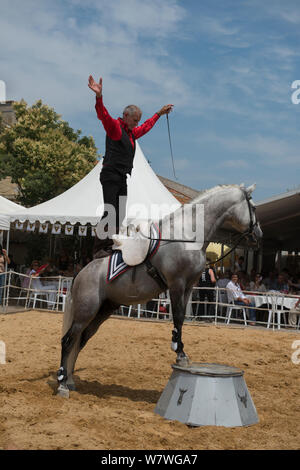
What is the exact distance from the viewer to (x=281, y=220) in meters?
17.3

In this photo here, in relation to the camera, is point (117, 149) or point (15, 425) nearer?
point (15, 425)

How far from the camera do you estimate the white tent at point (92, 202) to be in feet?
44.3

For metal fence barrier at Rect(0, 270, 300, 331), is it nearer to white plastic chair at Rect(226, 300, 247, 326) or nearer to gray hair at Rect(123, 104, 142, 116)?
white plastic chair at Rect(226, 300, 247, 326)

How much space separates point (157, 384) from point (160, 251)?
1.91 metres

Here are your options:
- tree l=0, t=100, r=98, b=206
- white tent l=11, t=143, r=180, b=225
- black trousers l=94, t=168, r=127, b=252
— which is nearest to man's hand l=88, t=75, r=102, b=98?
black trousers l=94, t=168, r=127, b=252

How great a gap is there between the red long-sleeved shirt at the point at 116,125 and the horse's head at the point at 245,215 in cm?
130

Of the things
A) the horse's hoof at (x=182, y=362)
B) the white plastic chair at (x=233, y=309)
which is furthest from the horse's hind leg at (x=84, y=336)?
the white plastic chair at (x=233, y=309)

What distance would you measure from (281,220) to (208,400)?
1366 cm

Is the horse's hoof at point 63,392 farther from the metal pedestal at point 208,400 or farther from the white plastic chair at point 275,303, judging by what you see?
the white plastic chair at point 275,303

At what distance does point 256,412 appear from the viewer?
4.57 meters

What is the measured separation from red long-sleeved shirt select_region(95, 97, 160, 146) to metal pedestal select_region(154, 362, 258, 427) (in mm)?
2473

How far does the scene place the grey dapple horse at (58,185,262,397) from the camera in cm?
500
